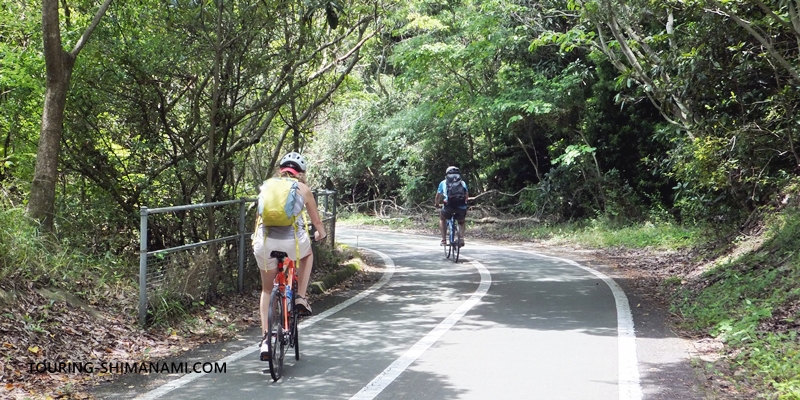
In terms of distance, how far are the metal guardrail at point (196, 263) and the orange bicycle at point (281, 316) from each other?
1891 millimetres

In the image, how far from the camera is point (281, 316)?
21.4ft

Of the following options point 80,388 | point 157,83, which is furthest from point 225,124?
point 80,388

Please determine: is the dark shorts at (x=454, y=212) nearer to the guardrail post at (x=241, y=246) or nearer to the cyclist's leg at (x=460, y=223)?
the cyclist's leg at (x=460, y=223)

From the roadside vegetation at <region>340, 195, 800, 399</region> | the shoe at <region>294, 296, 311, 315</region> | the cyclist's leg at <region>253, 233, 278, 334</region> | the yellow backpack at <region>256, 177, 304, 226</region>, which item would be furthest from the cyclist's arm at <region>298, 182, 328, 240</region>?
the roadside vegetation at <region>340, 195, 800, 399</region>

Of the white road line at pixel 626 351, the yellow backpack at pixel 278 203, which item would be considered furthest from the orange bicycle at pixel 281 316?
the white road line at pixel 626 351

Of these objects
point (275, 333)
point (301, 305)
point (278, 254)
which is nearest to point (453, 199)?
point (301, 305)

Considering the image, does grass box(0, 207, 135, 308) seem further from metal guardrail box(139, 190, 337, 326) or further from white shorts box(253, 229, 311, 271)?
white shorts box(253, 229, 311, 271)

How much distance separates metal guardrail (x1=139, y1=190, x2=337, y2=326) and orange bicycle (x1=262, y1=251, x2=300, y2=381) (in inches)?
74.5

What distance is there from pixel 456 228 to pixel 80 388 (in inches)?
425

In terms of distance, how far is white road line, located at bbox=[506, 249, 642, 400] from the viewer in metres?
6.01

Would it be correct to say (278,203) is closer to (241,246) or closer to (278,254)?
(278,254)

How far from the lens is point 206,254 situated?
948 centimetres

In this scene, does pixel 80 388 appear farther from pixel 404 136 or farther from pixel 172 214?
pixel 404 136

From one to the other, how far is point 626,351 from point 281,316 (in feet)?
11.4
